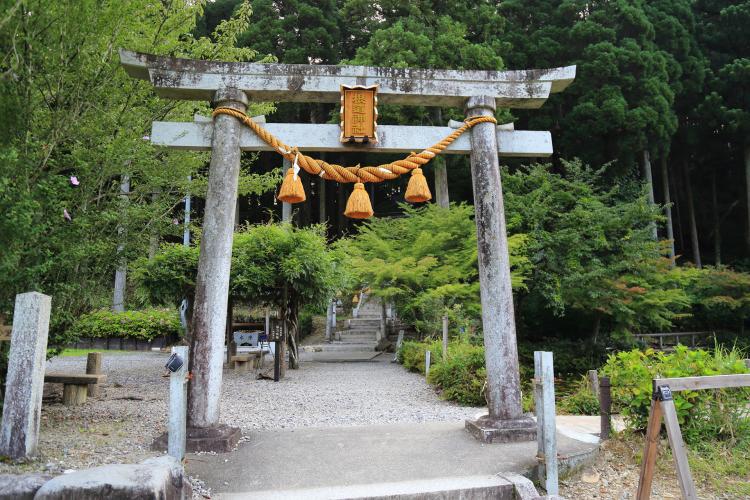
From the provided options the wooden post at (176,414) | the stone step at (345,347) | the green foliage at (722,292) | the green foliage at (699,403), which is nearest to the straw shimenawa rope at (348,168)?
the wooden post at (176,414)

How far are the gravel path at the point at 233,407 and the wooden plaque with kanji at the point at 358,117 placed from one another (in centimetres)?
377

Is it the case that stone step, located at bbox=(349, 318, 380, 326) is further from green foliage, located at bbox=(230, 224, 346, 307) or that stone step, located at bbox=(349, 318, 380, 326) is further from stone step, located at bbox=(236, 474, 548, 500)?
stone step, located at bbox=(236, 474, 548, 500)

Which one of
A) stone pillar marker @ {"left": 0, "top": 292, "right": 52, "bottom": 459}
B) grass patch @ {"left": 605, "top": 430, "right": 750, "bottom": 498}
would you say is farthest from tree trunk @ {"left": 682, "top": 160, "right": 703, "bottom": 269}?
stone pillar marker @ {"left": 0, "top": 292, "right": 52, "bottom": 459}

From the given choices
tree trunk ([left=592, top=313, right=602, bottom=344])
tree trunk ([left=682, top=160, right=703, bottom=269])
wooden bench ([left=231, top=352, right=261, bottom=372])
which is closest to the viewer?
wooden bench ([left=231, top=352, right=261, bottom=372])

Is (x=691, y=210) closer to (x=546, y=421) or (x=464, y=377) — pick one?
(x=464, y=377)

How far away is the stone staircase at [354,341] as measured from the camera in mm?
16312

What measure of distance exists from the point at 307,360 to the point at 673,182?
20898 millimetres

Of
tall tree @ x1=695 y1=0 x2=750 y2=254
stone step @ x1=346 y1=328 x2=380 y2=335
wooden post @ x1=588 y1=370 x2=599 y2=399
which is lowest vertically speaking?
wooden post @ x1=588 y1=370 x2=599 y2=399

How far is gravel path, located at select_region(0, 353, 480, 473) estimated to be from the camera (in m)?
4.64

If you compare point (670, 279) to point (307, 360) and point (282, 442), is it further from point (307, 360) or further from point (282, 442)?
point (282, 442)

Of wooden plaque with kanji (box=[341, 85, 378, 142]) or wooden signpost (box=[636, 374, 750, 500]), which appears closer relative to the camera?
wooden signpost (box=[636, 374, 750, 500])

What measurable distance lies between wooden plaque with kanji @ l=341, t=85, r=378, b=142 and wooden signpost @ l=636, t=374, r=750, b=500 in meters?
3.63

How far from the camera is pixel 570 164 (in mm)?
15836

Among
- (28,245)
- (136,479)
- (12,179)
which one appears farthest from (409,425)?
(12,179)
